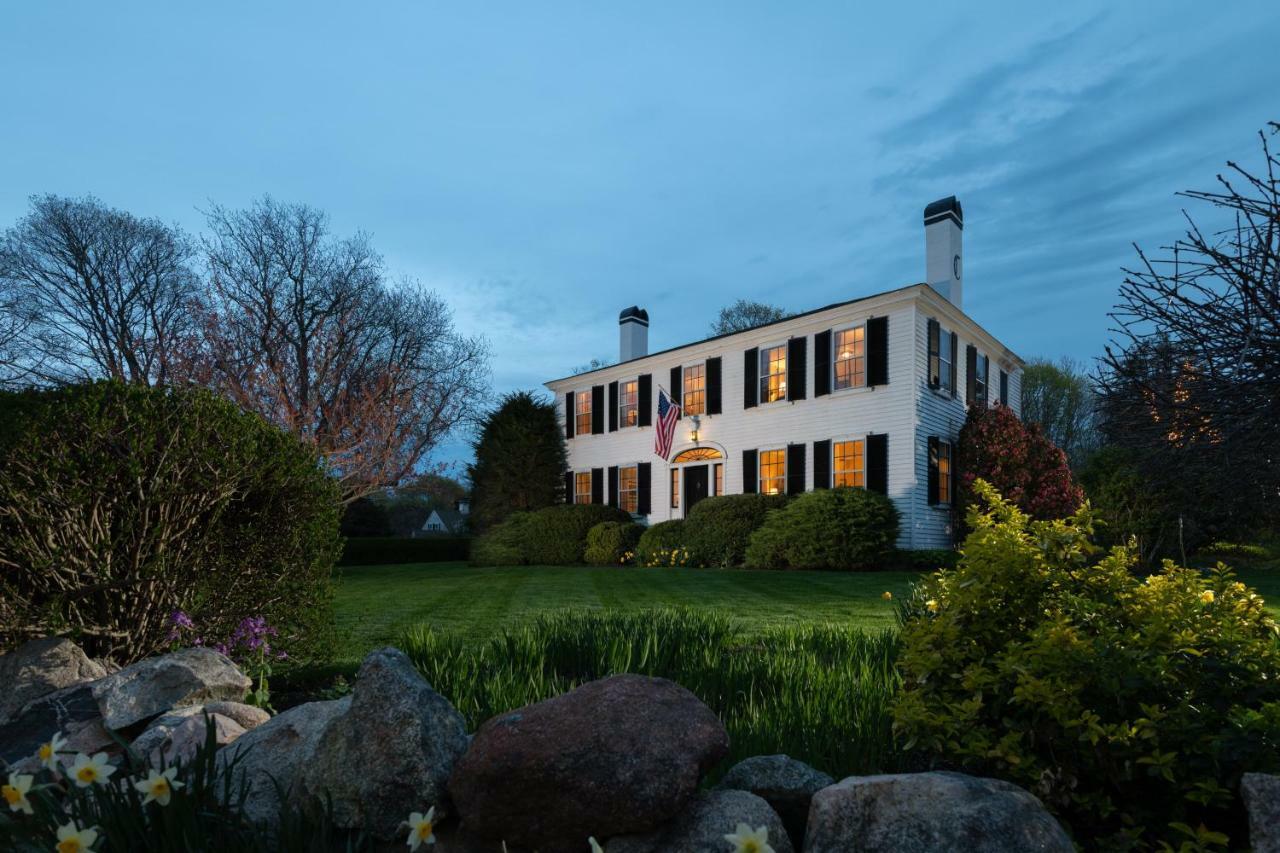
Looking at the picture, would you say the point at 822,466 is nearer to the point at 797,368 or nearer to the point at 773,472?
the point at 773,472

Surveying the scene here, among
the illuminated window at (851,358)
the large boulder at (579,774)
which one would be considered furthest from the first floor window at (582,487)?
the large boulder at (579,774)

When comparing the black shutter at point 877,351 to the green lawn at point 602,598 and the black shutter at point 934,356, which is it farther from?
the green lawn at point 602,598

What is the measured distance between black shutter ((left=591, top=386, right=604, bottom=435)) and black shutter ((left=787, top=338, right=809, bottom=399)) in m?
6.97

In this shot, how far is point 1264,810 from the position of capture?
1725 mm

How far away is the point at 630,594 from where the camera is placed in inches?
407

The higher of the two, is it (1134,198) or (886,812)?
(1134,198)

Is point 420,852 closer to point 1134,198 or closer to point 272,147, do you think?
point 1134,198

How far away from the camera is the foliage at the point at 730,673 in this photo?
294 centimetres

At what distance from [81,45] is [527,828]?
1322 cm

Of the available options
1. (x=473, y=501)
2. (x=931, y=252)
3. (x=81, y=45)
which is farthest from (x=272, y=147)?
(x=931, y=252)

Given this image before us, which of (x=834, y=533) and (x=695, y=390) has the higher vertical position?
(x=695, y=390)

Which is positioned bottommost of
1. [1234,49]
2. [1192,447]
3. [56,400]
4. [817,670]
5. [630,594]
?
[630,594]

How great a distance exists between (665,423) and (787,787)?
16451 millimetres

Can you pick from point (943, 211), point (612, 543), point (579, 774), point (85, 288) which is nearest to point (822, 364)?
point (943, 211)
